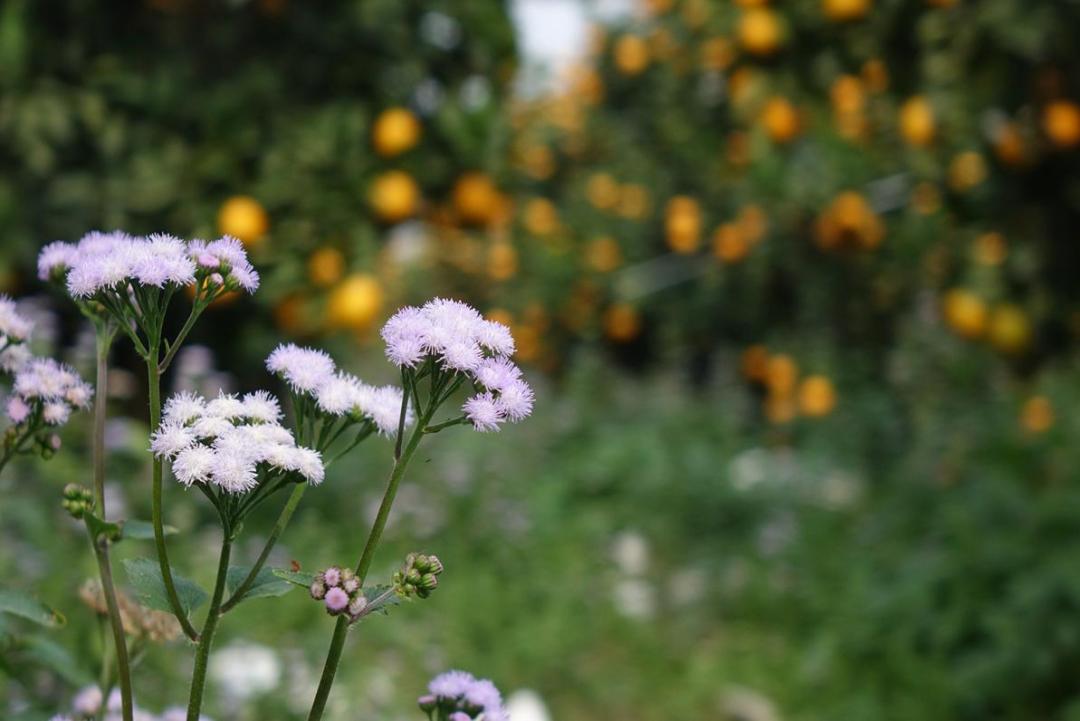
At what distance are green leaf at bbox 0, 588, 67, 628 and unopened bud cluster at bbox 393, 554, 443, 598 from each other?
0.26m

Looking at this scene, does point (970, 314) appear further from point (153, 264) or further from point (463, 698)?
point (153, 264)

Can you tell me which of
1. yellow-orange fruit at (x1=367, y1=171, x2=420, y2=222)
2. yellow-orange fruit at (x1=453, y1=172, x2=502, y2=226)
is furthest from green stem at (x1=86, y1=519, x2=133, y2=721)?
yellow-orange fruit at (x1=453, y1=172, x2=502, y2=226)

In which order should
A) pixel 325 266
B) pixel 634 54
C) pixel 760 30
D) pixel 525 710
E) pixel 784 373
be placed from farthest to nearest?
pixel 634 54
pixel 784 373
pixel 760 30
pixel 325 266
pixel 525 710

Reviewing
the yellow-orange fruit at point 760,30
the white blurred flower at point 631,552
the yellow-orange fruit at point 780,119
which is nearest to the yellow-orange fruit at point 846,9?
the yellow-orange fruit at point 760,30

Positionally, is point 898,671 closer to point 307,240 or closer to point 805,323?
point 307,240

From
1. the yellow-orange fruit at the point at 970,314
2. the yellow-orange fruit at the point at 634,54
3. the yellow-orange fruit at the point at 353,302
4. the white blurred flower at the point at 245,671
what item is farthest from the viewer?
the yellow-orange fruit at the point at 634,54

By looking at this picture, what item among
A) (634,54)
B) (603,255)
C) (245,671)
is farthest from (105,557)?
(603,255)

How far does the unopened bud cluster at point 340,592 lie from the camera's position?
0.72m

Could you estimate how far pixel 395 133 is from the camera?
3057 millimetres

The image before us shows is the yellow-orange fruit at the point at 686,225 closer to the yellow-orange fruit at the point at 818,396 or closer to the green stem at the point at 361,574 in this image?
the yellow-orange fruit at the point at 818,396

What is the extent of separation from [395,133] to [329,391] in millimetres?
2350

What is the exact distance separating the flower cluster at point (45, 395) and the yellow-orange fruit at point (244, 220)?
6.39ft

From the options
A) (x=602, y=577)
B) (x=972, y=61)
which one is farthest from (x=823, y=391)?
(x=972, y=61)

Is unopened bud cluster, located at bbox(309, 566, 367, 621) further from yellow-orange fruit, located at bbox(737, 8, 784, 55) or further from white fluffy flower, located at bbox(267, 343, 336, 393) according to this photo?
yellow-orange fruit, located at bbox(737, 8, 784, 55)
